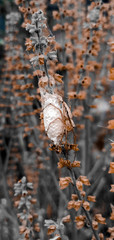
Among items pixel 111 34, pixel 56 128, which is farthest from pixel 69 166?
Answer: pixel 111 34

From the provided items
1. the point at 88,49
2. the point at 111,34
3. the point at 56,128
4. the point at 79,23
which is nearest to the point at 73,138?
the point at 56,128

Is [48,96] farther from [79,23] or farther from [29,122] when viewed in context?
[79,23]

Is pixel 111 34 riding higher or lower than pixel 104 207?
higher

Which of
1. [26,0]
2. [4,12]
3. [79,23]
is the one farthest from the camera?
[4,12]

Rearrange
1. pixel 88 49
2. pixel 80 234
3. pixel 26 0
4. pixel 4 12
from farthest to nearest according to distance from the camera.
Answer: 1. pixel 4 12
2. pixel 80 234
3. pixel 88 49
4. pixel 26 0

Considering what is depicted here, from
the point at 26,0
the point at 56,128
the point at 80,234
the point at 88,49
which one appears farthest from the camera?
the point at 80,234

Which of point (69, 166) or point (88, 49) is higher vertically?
point (88, 49)

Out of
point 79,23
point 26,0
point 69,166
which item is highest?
point 79,23

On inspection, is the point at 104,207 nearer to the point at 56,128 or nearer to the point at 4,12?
the point at 56,128

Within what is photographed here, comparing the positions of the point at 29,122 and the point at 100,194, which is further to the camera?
the point at 100,194
